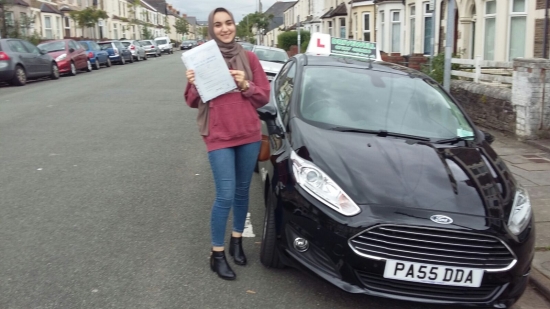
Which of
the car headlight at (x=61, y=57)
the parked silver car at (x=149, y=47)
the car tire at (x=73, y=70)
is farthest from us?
the parked silver car at (x=149, y=47)

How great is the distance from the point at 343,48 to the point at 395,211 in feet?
12.0

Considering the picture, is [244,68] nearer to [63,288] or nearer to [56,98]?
[63,288]

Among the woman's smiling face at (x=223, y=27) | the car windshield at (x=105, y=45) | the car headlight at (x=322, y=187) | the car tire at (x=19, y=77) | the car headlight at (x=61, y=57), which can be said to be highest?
the car windshield at (x=105, y=45)

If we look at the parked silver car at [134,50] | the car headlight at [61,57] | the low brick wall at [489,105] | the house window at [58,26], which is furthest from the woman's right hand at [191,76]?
the house window at [58,26]

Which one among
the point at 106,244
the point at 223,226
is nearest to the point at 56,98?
the point at 106,244

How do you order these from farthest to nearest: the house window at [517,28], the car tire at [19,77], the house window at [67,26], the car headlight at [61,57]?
1. the house window at [67,26]
2. the car headlight at [61,57]
3. the car tire at [19,77]
4. the house window at [517,28]

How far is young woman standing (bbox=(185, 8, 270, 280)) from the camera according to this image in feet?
12.5

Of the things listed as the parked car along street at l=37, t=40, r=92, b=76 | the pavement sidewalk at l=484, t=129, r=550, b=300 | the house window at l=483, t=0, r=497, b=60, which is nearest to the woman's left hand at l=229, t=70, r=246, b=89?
the pavement sidewalk at l=484, t=129, r=550, b=300

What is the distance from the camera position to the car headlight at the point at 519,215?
3512 mm

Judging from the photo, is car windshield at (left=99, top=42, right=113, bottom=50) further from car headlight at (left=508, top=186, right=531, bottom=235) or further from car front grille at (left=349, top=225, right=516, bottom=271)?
car front grille at (left=349, top=225, right=516, bottom=271)

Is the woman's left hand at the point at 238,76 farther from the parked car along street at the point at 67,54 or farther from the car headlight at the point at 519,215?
the parked car along street at the point at 67,54

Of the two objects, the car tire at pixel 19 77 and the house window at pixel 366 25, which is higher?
the house window at pixel 366 25

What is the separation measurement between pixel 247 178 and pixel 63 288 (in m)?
1.45

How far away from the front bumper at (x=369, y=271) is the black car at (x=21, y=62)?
16447 mm
